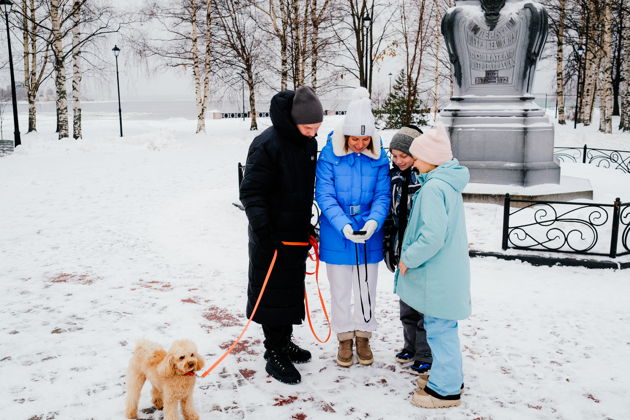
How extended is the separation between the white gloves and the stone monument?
6.33 metres

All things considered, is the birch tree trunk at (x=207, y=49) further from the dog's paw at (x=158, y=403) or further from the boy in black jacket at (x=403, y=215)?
the dog's paw at (x=158, y=403)

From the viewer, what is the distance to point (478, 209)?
884 cm

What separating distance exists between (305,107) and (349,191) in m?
0.69

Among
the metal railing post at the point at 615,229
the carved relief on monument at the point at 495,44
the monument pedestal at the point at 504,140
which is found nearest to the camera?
the metal railing post at the point at 615,229

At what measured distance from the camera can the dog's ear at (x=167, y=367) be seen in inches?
115

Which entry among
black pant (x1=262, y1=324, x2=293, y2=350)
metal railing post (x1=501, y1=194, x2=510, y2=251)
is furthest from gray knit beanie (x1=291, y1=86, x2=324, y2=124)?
metal railing post (x1=501, y1=194, x2=510, y2=251)

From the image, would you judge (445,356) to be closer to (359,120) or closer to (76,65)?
(359,120)

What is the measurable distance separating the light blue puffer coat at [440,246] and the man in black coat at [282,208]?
32.4 inches

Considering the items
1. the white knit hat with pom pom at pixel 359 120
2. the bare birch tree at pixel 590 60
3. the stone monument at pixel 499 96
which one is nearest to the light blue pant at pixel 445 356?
the white knit hat with pom pom at pixel 359 120

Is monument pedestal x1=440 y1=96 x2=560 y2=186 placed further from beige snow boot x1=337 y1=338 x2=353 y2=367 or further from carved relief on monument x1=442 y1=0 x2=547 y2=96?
beige snow boot x1=337 y1=338 x2=353 y2=367

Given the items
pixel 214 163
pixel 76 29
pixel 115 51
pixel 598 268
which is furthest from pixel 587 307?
pixel 115 51

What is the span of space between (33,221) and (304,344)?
6399 mm

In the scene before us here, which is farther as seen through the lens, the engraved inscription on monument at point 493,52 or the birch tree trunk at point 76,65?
the birch tree trunk at point 76,65

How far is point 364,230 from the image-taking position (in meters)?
3.58
